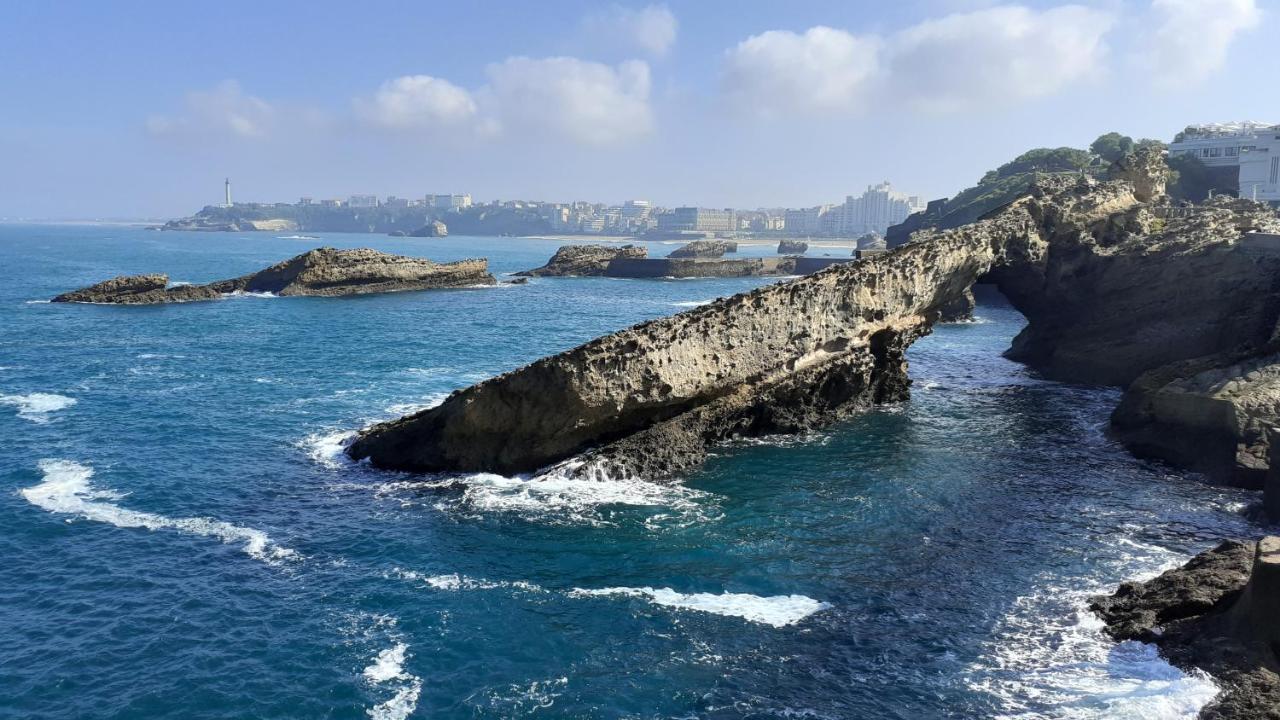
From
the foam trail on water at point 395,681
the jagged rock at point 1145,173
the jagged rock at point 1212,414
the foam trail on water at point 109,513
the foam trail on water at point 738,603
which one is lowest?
the foam trail on water at point 395,681

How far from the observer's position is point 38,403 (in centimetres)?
4106

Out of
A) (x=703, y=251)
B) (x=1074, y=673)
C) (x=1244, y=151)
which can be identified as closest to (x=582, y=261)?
(x=703, y=251)

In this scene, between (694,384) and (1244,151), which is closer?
(694,384)

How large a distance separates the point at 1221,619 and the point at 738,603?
33.2ft

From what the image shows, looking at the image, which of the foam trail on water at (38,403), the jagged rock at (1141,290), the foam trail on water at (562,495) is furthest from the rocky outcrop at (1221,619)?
the foam trail on water at (38,403)

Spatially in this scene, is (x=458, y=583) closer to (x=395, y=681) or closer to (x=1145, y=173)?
(x=395, y=681)

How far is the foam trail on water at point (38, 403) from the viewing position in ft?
127

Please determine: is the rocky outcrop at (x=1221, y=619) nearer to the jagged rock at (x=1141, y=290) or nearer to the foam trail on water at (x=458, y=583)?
the foam trail on water at (x=458, y=583)

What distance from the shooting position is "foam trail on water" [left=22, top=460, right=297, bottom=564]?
24453 mm

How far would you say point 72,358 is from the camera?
53.1 meters

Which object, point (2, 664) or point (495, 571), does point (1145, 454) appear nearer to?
point (495, 571)

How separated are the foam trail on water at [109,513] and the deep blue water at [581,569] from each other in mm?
111

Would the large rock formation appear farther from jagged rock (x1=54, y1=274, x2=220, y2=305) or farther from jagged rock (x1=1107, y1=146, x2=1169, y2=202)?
jagged rock (x1=54, y1=274, x2=220, y2=305)

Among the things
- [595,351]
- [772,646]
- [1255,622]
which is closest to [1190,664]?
[1255,622]
